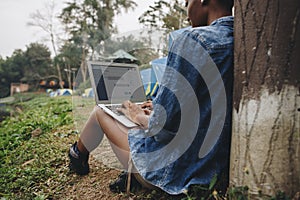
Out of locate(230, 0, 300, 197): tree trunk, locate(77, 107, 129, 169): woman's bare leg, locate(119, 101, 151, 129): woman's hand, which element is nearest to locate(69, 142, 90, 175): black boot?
locate(77, 107, 129, 169): woman's bare leg

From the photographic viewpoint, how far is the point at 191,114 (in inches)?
31.4

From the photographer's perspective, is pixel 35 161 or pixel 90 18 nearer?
pixel 35 161

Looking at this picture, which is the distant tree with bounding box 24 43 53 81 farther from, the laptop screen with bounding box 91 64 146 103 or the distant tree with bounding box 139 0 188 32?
the laptop screen with bounding box 91 64 146 103

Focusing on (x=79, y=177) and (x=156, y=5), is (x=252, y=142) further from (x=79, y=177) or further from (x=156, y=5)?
(x=156, y=5)

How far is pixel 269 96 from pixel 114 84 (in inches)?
35.2

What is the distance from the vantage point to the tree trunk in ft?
1.99

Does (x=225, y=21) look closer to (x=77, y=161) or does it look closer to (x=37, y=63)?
(x=77, y=161)

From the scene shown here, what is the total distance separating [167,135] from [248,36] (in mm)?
381

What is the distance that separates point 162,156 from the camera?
33.3 inches

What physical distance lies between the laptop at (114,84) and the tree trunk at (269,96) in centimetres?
62

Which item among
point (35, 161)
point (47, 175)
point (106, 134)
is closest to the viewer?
point (106, 134)

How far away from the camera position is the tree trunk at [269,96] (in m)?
0.61

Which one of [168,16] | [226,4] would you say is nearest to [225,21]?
[226,4]

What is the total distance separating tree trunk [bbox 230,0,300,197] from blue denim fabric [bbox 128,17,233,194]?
0.08 meters
